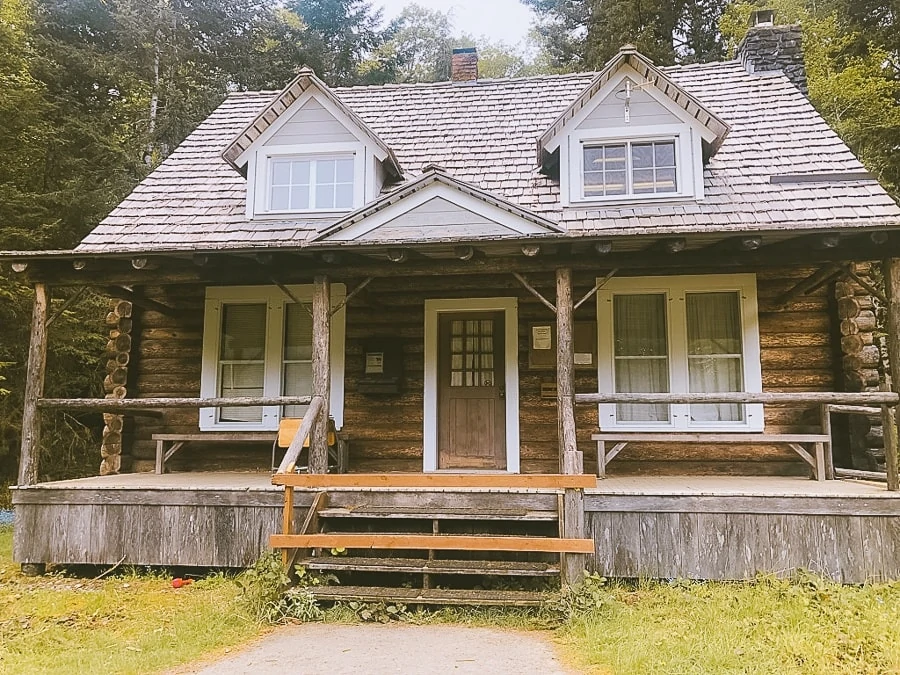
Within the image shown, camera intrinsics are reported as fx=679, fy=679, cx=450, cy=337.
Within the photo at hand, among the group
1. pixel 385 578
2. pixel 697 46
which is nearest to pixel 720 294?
pixel 385 578

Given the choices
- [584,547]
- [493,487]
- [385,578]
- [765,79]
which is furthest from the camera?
[765,79]

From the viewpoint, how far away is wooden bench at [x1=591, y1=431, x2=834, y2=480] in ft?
24.3

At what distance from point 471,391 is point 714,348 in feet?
10.0

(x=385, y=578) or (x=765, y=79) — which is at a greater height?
(x=765, y=79)

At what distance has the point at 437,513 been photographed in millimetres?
Result: 6047

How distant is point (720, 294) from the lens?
27.7ft

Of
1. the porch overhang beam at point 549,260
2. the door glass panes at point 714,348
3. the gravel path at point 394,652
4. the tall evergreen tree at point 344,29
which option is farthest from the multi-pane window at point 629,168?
the tall evergreen tree at point 344,29

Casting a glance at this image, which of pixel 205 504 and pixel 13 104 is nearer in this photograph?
pixel 205 504

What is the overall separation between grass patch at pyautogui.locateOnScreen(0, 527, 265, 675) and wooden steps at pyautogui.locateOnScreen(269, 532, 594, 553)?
0.73m

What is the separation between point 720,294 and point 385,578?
5296 mm

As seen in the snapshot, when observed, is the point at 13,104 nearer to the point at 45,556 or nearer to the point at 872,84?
the point at 45,556

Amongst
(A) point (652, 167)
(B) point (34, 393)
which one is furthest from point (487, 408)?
(B) point (34, 393)

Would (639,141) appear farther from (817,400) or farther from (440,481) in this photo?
(440,481)

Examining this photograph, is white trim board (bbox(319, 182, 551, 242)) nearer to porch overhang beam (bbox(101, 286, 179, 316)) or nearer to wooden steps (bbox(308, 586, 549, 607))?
porch overhang beam (bbox(101, 286, 179, 316))
